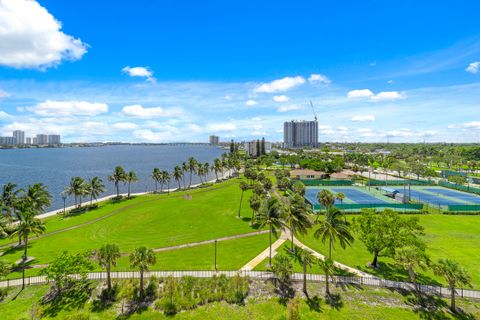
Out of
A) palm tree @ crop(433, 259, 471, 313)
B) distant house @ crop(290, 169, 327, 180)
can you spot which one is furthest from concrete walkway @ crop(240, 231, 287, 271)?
distant house @ crop(290, 169, 327, 180)

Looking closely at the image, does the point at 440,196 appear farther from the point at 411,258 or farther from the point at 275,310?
the point at 275,310

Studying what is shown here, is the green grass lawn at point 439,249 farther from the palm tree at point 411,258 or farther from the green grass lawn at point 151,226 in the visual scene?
the green grass lawn at point 151,226

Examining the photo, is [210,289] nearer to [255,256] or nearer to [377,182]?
[255,256]

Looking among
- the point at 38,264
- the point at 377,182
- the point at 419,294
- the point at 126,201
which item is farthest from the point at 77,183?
the point at 377,182

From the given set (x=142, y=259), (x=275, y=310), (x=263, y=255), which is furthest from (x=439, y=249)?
(x=142, y=259)

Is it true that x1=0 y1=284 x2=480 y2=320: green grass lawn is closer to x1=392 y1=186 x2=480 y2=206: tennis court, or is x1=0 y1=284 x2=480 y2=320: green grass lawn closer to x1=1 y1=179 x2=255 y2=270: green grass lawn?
x1=1 y1=179 x2=255 y2=270: green grass lawn

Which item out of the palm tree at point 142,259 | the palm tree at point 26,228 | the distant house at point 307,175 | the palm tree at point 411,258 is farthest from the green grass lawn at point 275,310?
the distant house at point 307,175
